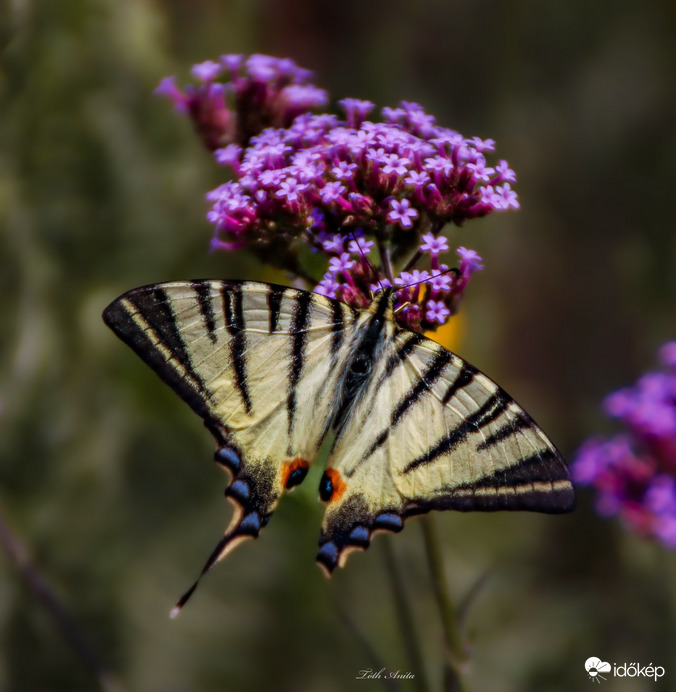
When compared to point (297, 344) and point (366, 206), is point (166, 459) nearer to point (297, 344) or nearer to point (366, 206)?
point (297, 344)

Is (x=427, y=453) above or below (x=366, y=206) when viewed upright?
below

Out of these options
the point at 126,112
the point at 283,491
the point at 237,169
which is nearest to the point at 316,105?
the point at 237,169

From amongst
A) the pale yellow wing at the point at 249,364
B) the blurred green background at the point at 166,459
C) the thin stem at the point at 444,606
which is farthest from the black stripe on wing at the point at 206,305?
the blurred green background at the point at 166,459

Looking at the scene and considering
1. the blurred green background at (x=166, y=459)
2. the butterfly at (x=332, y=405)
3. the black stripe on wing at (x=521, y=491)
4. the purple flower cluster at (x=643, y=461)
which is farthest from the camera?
the blurred green background at (x=166, y=459)

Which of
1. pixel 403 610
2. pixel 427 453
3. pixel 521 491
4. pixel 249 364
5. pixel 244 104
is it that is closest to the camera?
pixel 521 491

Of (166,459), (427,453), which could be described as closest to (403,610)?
(427,453)

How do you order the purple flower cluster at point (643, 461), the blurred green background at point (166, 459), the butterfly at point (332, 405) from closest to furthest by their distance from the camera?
1. the butterfly at point (332, 405)
2. the purple flower cluster at point (643, 461)
3. the blurred green background at point (166, 459)

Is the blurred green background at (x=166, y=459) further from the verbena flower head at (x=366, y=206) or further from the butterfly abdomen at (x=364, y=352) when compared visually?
the verbena flower head at (x=366, y=206)
